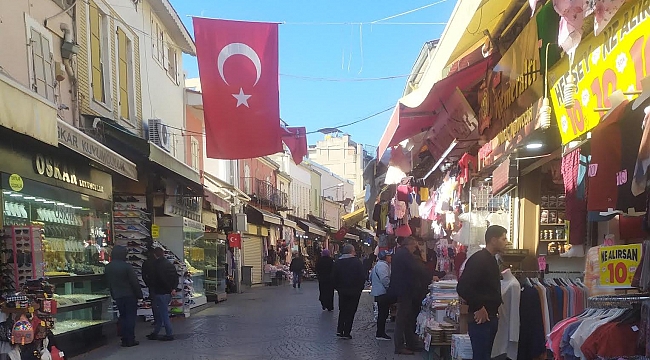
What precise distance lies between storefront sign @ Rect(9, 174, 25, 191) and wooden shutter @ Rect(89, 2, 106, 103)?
175 inches

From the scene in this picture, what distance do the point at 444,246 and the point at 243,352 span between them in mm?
3953

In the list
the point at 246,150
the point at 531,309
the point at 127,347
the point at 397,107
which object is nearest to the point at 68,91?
the point at 246,150

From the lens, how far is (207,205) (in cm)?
1941

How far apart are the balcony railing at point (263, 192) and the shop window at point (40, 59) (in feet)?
64.5

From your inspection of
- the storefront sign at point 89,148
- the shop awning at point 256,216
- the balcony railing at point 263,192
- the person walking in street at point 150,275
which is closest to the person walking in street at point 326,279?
the person walking in street at point 150,275

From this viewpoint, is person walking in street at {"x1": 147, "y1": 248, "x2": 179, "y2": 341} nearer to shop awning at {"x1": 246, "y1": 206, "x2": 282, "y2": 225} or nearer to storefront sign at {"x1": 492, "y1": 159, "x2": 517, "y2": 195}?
storefront sign at {"x1": 492, "y1": 159, "x2": 517, "y2": 195}

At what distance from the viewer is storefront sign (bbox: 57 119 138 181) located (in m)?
7.30

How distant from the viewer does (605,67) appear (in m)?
3.73

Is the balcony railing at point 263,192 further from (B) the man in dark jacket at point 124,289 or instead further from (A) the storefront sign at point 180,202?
(B) the man in dark jacket at point 124,289

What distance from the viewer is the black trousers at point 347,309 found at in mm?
9516

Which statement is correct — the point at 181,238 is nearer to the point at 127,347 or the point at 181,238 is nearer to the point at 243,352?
the point at 127,347

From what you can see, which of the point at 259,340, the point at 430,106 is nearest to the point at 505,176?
the point at 430,106

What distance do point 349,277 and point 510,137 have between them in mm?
4364

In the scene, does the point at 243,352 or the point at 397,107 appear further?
the point at 243,352
